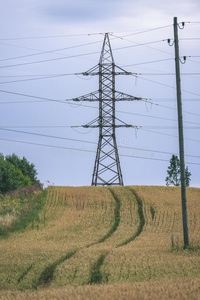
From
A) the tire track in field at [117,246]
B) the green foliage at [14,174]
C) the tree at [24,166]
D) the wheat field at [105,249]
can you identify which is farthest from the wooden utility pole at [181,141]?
the tree at [24,166]

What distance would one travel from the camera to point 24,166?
397ft

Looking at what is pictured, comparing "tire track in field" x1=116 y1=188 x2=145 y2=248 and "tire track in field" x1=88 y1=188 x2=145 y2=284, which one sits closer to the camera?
"tire track in field" x1=88 y1=188 x2=145 y2=284

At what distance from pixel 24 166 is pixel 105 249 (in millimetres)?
93225

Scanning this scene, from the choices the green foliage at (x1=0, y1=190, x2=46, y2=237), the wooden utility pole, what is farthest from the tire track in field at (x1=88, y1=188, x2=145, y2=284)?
the green foliage at (x1=0, y1=190, x2=46, y2=237)

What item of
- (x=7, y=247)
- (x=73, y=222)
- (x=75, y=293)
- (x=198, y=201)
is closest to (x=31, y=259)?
(x=7, y=247)

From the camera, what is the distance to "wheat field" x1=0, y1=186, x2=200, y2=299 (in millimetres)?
16802

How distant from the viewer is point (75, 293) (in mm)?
15430

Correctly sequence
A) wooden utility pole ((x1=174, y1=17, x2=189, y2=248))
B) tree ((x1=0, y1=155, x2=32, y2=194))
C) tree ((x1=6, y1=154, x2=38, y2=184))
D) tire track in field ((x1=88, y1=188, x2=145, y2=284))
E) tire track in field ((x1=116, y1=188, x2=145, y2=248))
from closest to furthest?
tire track in field ((x1=88, y1=188, x2=145, y2=284))
wooden utility pole ((x1=174, y1=17, x2=189, y2=248))
tire track in field ((x1=116, y1=188, x2=145, y2=248))
tree ((x1=0, y1=155, x2=32, y2=194))
tree ((x1=6, y1=154, x2=38, y2=184))

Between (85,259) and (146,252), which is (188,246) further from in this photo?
(85,259)

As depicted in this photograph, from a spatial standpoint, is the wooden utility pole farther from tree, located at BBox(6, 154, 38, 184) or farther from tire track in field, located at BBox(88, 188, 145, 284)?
tree, located at BBox(6, 154, 38, 184)

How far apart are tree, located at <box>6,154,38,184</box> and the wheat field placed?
2422 inches

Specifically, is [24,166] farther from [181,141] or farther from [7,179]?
[181,141]

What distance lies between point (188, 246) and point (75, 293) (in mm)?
16402

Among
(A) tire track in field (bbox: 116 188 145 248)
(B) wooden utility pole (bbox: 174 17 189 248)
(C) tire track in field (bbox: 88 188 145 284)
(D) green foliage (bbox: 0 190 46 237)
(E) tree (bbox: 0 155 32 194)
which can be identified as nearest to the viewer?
(C) tire track in field (bbox: 88 188 145 284)
